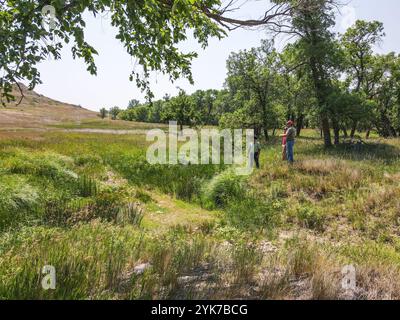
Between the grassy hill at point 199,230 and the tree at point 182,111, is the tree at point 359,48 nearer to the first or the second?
the grassy hill at point 199,230

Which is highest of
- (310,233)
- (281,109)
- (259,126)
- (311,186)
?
(281,109)

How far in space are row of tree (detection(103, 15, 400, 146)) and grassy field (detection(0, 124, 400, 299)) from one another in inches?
112

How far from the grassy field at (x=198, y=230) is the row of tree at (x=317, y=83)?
2.84 m

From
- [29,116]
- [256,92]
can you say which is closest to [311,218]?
[256,92]

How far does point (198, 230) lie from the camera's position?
686 centimetres

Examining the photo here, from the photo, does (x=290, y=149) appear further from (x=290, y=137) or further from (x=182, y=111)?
(x=182, y=111)

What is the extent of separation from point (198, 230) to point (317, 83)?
62.4 ft

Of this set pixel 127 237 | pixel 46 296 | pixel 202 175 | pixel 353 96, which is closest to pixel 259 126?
pixel 353 96

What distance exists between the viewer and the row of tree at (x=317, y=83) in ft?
67.6
